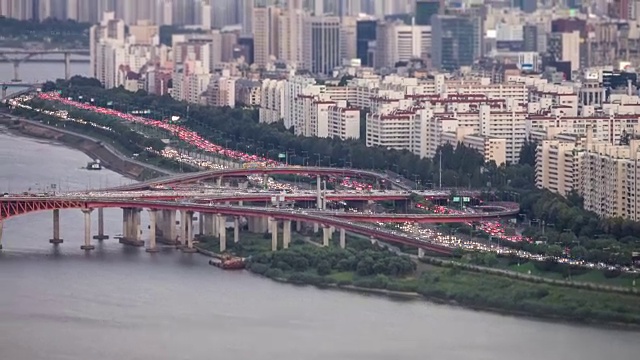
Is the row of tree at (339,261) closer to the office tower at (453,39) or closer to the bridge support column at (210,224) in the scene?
the bridge support column at (210,224)

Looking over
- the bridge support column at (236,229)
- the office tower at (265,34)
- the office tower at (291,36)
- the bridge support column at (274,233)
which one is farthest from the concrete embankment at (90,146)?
the office tower at (265,34)

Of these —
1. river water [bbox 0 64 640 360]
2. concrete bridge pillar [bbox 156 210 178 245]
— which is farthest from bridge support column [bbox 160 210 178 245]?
river water [bbox 0 64 640 360]

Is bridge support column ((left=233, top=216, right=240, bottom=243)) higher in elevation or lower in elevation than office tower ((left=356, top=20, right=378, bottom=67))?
lower

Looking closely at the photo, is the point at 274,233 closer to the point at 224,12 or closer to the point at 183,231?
the point at 183,231

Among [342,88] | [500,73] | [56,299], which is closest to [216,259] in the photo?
[56,299]

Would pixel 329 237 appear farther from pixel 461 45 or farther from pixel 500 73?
pixel 461 45

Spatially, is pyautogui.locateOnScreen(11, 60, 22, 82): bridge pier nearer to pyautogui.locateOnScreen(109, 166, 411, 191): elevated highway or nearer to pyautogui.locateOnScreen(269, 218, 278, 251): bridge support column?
pyautogui.locateOnScreen(109, 166, 411, 191): elevated highway

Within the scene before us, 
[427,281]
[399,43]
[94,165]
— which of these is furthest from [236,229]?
[399,43]
